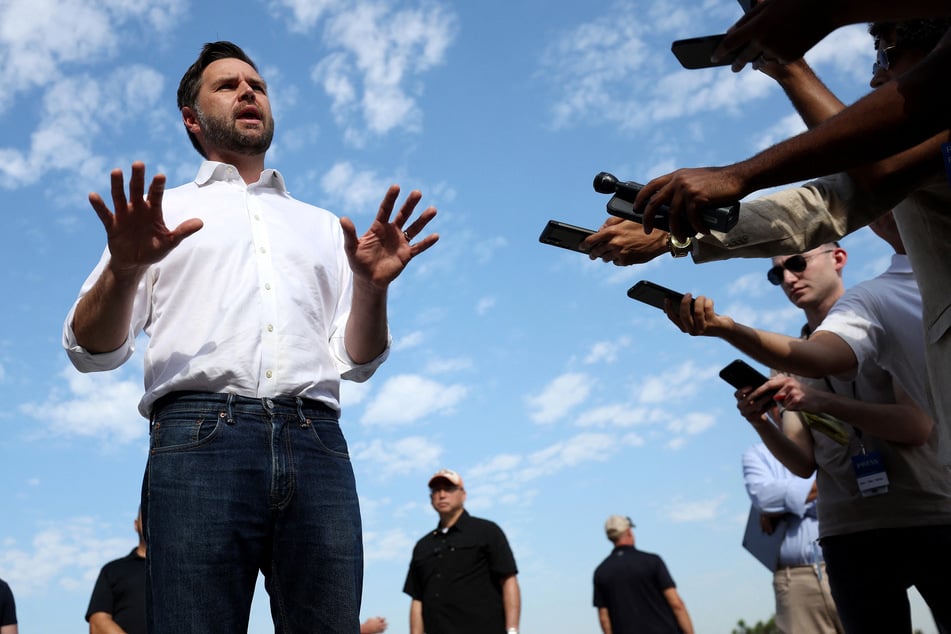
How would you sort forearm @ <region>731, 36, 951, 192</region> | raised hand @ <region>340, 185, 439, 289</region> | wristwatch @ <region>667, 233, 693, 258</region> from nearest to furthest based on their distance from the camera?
1. forearm @ <region>731, 36, 951, 192</region>
2. wristwatch @ <region>667, 233, 693, 258</region>
3. raised hand @ <region>340, 185, 439, 289</region>

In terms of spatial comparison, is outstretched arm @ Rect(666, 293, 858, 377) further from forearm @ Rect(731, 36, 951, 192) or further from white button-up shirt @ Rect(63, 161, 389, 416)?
forearm @ Rect(731, 36, 951, 192)

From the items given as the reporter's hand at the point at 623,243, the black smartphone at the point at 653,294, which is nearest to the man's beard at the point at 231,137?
the reporter's hand at the point at 623,243

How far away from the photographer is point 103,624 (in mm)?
6246

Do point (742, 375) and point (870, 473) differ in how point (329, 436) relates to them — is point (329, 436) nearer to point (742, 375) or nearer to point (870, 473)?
point (742, 375)

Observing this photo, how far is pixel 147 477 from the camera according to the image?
2488mm

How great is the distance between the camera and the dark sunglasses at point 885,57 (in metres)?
2.44

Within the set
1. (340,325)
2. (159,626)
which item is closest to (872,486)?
(340,325)

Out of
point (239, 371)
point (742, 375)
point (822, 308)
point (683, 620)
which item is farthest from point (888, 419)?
point (683, 620)

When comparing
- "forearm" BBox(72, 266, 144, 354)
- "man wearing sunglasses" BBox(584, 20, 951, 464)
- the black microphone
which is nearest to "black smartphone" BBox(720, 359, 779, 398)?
"man wearing sunglasses" BBox(584, 20, 951, 464)

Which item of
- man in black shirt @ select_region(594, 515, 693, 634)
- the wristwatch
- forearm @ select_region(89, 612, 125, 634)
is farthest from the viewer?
man in black shirt @ select_region(594, 515, 693, 634)

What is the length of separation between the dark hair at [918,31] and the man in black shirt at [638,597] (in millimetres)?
7419

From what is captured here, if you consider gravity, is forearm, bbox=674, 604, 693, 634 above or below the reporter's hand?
below

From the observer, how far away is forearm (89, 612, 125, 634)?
245 inches

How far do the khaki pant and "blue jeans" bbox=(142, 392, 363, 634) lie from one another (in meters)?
4.27
